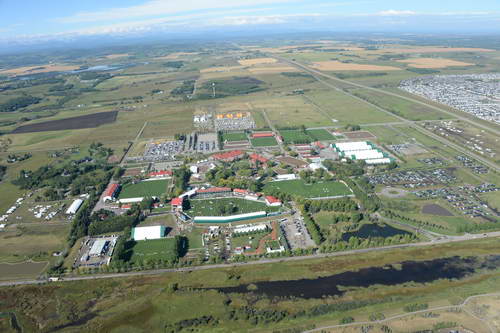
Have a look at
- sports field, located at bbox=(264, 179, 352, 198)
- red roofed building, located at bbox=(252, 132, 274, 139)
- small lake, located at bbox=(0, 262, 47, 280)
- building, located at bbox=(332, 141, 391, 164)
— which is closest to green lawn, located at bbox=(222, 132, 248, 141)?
red roofed building, located at bbox=(252, 132, 274, 139)

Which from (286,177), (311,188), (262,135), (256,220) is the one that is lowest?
(256,220)

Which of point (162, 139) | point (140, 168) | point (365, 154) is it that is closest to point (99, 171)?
point (140, 168)

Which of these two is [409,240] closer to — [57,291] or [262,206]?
[262,206]

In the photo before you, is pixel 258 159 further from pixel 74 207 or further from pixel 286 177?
pixel 74 207

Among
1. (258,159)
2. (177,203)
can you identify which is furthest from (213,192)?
(258,159)

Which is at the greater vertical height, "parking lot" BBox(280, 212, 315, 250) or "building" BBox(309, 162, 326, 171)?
"building" BBox(309, 162, 326, 171)

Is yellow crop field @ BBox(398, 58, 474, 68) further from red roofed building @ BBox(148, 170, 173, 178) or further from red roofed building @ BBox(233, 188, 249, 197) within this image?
red roofed building @ BBox(148, 170, 173, 178)

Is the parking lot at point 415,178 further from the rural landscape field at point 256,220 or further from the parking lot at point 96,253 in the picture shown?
the parking lot at point 96,253
